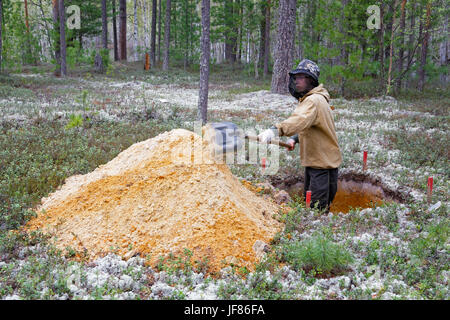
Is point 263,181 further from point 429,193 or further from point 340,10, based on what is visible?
A: point 340,10

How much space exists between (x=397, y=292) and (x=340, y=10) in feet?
47.8

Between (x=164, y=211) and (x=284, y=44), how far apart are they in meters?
13.6

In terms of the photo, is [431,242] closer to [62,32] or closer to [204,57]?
[204,57]

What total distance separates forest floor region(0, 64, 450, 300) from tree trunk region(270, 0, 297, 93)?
21.4 ft

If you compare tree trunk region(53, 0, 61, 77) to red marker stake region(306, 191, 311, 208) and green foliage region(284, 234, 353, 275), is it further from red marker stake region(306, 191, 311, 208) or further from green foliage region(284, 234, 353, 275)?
green foliage region(284, 234, 353, 275)

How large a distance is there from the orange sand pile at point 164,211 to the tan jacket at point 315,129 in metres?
0.93

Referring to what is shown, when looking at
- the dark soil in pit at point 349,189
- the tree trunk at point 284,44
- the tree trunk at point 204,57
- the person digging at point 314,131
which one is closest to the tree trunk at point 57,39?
the tree trunk at point 284,44

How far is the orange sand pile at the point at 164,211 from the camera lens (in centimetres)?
394

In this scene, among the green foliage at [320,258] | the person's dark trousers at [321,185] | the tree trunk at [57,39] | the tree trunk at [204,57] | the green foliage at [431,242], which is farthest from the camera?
the tree trunk at [57,39]

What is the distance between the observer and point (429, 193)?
5.25m

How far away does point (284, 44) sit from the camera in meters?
16.3

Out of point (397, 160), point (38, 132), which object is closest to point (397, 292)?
point (397, 160)

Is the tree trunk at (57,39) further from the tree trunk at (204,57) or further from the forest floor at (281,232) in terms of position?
the tree trunk at (204,57)

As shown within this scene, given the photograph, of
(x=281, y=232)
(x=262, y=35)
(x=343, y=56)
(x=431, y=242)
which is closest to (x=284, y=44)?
(x=343, y=56)
